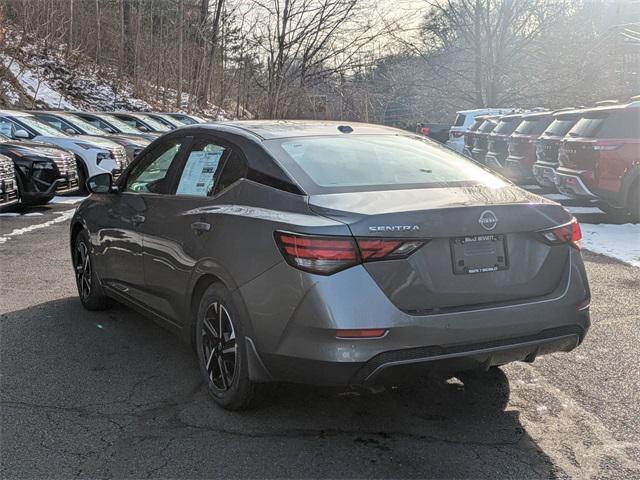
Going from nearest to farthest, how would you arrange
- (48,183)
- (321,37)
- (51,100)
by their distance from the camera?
(48,183) → (321,37) → (51,100)

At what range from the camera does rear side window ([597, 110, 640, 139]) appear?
34.0 feet

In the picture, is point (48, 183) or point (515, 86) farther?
point (515, 86)

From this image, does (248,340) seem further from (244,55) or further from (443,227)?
(244,55)

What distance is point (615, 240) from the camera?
9258 millimetres

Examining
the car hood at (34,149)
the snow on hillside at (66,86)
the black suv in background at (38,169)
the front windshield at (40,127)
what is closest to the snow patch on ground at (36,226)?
the black suv in background at (38,169)

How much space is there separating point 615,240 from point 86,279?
6954 mm

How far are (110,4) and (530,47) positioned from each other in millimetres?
23841

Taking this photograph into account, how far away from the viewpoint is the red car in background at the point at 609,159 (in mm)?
10297

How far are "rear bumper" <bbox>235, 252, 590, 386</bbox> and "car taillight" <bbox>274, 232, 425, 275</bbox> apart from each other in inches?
1.8

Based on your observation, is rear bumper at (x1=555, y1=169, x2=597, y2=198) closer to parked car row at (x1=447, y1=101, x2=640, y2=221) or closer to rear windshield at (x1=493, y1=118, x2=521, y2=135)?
parked car row at (x1=447, y1=101, x2=640, y2=221)

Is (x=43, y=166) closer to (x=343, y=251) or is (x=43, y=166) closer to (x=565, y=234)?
(x=343, y=251)

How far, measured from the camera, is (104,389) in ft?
13.2

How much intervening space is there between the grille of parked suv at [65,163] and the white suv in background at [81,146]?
1.11 m

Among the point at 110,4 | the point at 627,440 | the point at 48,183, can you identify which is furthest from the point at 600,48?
the point at 627,440
